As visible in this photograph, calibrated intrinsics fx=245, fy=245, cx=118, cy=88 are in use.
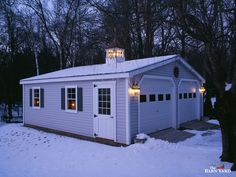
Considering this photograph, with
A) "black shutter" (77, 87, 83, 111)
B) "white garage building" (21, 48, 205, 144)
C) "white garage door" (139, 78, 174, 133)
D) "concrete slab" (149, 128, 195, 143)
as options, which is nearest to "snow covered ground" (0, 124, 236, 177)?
"concrete slab" (149, 128, 195, 143)

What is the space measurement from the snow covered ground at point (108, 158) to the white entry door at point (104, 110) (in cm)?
63

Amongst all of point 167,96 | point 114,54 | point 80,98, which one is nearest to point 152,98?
point 167,96

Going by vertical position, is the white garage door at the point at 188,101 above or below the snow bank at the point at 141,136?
above

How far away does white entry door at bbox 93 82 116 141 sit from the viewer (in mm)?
9523

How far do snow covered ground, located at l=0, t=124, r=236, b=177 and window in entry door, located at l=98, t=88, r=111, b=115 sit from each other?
134cm

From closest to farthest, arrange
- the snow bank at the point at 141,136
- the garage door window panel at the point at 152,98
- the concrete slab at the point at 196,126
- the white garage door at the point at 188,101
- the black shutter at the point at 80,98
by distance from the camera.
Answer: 1. the snow bank at the point at 141,136
2. the garage door window panel at the point at 152,98
3. the black shutter at the point at 80,98
4. the concrete slab at the point at 196,126
5. the white garage door at the point at 188,101

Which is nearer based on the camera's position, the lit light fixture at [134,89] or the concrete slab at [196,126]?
the lit light fixture at [134,89]

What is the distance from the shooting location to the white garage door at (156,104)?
32.5ft

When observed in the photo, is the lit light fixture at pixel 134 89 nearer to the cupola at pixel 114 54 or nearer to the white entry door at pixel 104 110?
the white entry door at pixel 104 110

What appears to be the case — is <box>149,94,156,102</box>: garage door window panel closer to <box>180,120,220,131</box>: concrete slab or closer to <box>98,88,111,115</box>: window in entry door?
<box>98,88,111,115</box>: window in entry door

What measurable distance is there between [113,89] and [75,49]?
15866mm

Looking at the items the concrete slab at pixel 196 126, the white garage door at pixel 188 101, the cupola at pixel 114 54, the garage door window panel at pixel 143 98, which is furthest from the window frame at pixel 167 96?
the cupola at pixel 114 54

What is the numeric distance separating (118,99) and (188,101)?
5.51 meters

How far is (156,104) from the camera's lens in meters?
10.7
